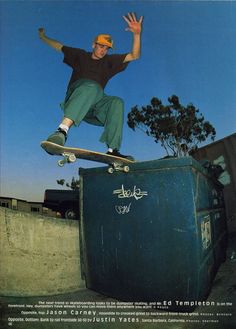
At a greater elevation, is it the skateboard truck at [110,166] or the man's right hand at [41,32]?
the man's right hand at [41,32]

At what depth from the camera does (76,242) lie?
3318mm

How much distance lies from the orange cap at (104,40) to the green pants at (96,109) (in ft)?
1.38

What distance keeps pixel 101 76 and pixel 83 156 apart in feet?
3.12

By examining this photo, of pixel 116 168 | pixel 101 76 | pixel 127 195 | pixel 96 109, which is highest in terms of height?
pixel 101 76

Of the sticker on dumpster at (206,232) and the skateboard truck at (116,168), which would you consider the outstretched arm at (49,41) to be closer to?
the skateboard truck at (116,168)

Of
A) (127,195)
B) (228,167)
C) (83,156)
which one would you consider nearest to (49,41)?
(83,156)

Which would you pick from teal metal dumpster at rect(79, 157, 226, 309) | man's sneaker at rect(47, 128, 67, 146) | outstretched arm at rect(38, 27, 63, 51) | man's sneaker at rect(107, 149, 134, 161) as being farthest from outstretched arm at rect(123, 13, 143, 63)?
teal metal dumpster at rect(79, 157, 226, 309)

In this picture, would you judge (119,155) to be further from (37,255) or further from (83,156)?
(37,255)

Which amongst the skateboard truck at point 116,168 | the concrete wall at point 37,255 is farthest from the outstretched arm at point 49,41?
the concrete wall at point 37,255

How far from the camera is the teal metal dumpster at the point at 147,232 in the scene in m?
2.82

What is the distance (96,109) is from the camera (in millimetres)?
3541

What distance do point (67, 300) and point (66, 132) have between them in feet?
5.14

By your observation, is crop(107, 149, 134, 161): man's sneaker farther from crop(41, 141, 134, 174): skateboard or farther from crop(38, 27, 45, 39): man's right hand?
crop(38, 27, 45, 39): man's right hand

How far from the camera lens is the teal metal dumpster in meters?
2.82
